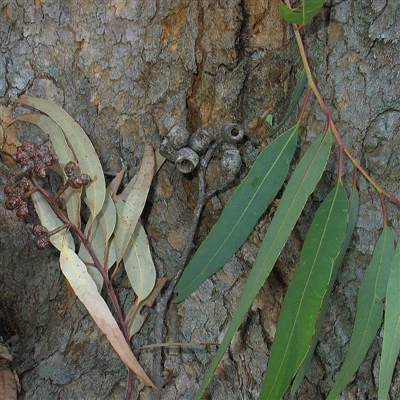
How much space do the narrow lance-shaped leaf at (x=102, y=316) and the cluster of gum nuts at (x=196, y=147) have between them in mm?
410

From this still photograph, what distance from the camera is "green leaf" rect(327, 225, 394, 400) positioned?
1170 millimetres

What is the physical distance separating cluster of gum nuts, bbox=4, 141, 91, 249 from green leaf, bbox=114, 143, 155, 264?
0.14 m

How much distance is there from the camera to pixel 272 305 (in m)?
1.41

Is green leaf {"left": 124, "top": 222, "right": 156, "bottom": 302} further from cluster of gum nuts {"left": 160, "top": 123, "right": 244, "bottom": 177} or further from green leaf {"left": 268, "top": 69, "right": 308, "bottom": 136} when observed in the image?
green leaf {"left": 268, "top": 69, "right": 308, "bottom": 136}

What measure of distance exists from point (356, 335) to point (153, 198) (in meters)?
0.68

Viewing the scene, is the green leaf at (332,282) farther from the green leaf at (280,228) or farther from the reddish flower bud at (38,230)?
the reddish flower bud at (38,230)

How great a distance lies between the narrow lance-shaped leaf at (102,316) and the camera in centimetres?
131

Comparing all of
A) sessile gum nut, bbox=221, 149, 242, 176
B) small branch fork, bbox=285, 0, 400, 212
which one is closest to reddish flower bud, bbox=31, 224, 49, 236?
sessile gum nut, bbox=221, 149, 242, 176

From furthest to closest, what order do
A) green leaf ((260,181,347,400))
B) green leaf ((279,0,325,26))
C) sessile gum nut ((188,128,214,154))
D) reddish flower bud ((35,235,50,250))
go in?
sessile gum nut ((188,128,214,154))
reddish flower bud ((35,235,50,250))
green leaf ((279,0,325,26))
green leaf ((260,181,347,400))

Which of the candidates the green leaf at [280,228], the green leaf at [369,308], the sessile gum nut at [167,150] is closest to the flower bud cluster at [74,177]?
the sessile gum nut at [167,150]

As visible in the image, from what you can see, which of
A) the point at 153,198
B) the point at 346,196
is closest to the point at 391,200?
the point at 346,196

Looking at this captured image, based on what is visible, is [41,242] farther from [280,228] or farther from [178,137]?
[280,228]

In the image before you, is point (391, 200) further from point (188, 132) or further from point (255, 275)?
point (188, 132)

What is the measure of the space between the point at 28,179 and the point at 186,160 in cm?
43
